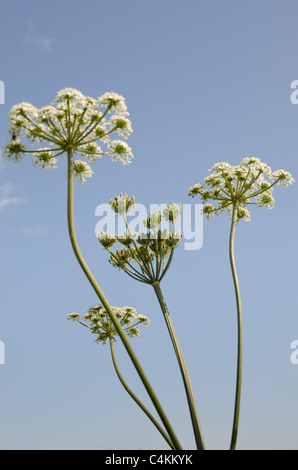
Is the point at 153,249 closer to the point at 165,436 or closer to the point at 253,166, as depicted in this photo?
the point at 253,166

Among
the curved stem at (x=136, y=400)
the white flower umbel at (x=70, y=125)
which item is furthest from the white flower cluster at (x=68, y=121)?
the curved stem at (x=136, y=400)

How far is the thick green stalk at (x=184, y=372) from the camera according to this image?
1053 centimetres

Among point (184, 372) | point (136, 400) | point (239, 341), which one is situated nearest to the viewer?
point (184, 372)

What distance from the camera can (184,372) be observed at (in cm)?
1145

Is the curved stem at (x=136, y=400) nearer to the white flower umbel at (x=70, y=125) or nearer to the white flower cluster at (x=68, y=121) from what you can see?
the white flower umbel at (x=70, y=125)

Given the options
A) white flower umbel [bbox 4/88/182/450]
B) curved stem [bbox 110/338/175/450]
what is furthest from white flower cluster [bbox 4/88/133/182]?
curved stem [bbox 110/338/175/450]

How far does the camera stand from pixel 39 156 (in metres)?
10.7

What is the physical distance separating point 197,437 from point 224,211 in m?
7.48

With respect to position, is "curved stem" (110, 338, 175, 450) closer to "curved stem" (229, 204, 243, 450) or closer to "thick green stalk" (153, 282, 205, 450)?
"thick green stalk" (153, 282, 205, 450)

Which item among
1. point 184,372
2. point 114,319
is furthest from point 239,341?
point 114,319

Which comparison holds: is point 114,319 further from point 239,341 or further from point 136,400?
point 136,400

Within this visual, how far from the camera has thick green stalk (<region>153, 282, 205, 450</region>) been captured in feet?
34.6

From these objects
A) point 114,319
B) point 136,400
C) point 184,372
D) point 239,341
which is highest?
point 114,319
